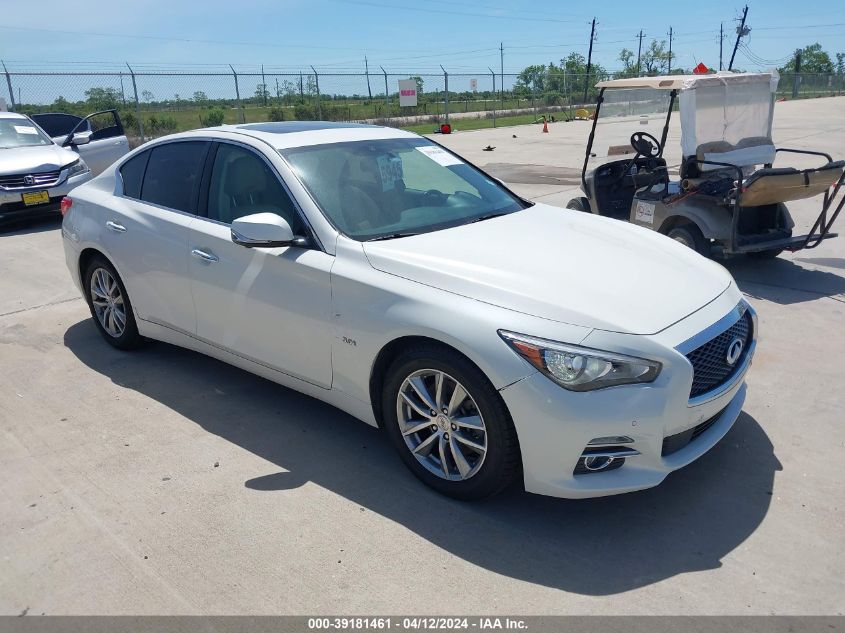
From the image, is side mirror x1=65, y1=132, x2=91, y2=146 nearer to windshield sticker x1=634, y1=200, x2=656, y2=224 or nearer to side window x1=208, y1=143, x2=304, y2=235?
side window x1=208, y1=143, x2=304, y2=235

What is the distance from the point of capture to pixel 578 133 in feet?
80.1

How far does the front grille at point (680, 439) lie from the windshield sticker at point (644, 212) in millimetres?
3997

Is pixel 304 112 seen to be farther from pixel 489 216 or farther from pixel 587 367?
pixel 587 367

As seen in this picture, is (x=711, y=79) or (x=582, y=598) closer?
(x=582, y=598)

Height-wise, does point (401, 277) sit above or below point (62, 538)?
above

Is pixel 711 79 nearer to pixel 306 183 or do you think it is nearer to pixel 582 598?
pixel 306 183

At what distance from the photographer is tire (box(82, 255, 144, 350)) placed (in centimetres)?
508

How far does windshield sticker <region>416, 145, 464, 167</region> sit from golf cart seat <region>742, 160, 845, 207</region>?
2734 mm

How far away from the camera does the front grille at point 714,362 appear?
10.2 ft

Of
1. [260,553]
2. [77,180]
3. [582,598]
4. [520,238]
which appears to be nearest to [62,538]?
[260,553]

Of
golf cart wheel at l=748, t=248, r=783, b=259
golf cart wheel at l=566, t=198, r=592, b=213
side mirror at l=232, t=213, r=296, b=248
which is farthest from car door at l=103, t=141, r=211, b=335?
golf cart wheel at l=748, t=248, r=783, b=259

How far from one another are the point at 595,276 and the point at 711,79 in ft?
14.2

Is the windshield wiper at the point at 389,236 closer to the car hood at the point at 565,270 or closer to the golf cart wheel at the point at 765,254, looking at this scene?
the car hood at the point at 565,270

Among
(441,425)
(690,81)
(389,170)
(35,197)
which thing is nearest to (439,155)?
(389,170)
